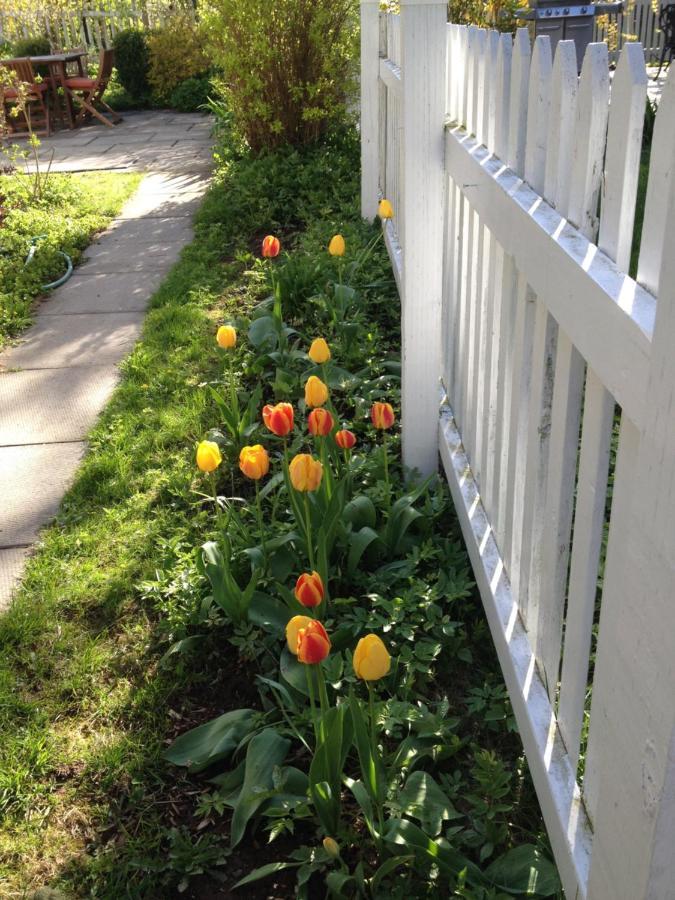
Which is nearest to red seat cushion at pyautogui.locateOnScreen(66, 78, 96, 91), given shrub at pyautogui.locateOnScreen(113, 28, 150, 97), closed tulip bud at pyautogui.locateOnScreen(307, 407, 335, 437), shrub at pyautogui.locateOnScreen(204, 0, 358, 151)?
shrub at pyautogui.locateOnScreen(113, 28, 150, 97)

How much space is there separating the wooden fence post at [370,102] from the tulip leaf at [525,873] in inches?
196

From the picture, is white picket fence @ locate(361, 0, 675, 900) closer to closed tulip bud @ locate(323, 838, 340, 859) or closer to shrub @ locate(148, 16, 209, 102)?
closed tulip bud @ locate(323, 838, 340, 859)

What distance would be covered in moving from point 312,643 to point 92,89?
12.2 m

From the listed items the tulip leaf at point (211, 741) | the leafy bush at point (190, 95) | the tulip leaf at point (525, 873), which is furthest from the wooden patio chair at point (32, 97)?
the tulip leaf at point (525, 873)

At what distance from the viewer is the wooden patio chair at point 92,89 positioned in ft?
38.8

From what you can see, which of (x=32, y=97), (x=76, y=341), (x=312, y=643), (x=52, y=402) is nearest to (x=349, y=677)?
(x=312, y=643)

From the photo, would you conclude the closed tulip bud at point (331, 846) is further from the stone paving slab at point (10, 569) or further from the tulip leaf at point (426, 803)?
the stone paving slab at point (10, 569)

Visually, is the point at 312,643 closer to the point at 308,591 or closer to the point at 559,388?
the point at 308,591

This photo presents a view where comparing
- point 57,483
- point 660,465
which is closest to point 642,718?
point 660,465

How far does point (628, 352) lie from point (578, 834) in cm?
86

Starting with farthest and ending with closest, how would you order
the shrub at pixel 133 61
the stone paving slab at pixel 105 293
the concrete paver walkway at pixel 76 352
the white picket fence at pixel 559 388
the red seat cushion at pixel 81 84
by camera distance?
the shrub at pixel 133 61, the red seat cushion at pixel 81 84, the stone paving slab at pixel 105 293, the concrete paver walkway at pixel 76 352, the white picket fence at pixel 559 388

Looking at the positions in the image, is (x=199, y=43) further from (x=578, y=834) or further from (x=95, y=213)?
(x=578, y=834)

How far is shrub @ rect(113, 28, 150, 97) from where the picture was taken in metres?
14.1

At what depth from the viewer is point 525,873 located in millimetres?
1655
